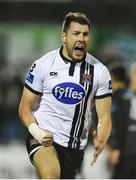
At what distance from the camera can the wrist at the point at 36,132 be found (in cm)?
652

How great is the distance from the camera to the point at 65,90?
22.0ft

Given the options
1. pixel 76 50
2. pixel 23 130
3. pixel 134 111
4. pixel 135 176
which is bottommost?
pixel 23 130

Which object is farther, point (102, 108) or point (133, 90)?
point (133, 90)

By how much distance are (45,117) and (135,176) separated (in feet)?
9.11

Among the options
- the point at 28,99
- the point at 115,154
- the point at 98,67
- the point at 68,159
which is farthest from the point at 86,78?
the point at 115,154

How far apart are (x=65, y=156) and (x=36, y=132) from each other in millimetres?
497

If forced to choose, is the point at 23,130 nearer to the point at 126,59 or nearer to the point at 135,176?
the point at 126,59

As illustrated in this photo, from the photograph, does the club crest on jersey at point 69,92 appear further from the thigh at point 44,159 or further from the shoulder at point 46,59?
the thigh at point 44,159

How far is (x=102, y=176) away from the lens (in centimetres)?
1090

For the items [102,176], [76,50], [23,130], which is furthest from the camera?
[23,130]

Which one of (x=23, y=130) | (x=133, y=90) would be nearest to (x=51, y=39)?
(x=23, y=130)

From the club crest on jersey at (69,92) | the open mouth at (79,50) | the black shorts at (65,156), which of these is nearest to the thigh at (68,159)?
the black shorts at (65,156)

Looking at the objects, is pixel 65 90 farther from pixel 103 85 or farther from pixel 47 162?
pixel 47 162

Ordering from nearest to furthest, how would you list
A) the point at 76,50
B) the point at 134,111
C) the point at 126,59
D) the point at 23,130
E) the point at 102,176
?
the point at 76,50 < the point at 134,111 < the point at 102,176 < the point at 23,130 < the point at 126,59
